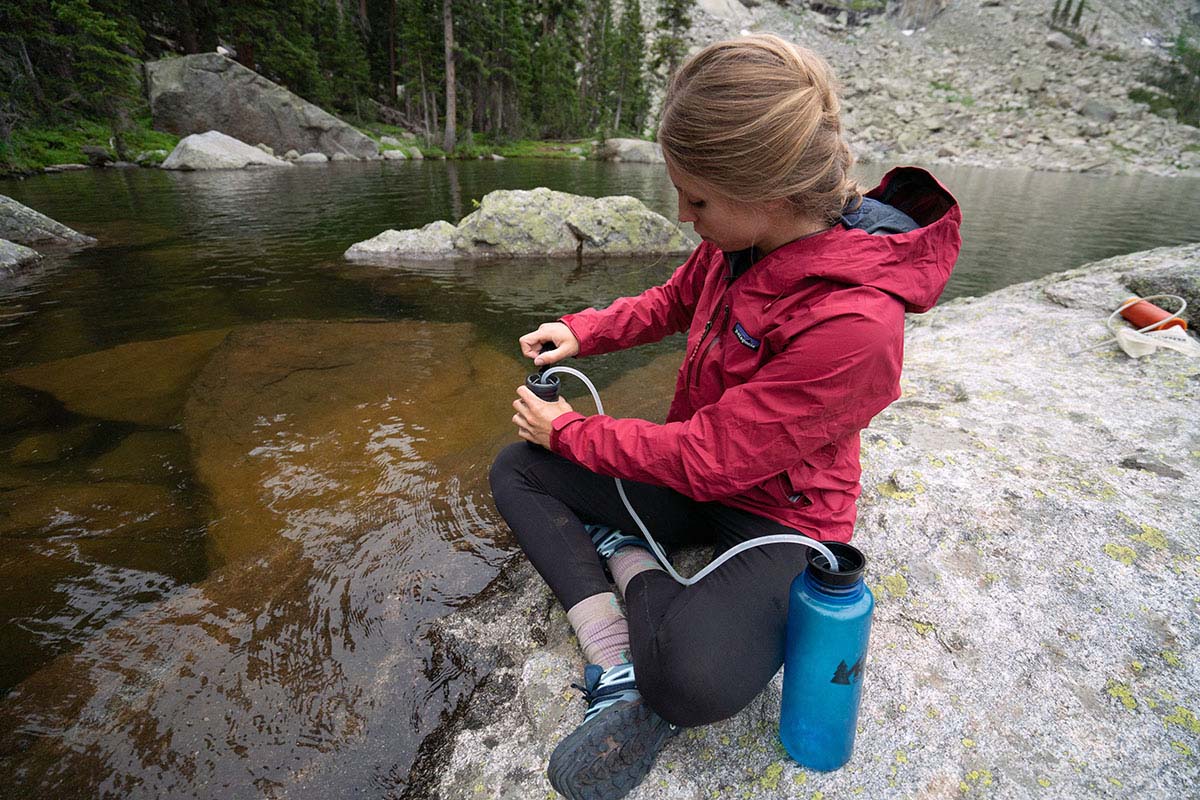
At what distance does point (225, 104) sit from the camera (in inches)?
1019

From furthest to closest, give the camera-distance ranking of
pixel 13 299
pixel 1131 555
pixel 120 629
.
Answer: pixel 13 299
pixel 120 629
pixel 1131 555

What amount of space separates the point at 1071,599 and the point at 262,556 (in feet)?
11.9

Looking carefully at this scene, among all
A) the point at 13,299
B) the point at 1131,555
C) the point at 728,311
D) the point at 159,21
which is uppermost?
the point at 159,21

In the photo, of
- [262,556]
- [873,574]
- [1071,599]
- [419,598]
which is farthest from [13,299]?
[1071,599]

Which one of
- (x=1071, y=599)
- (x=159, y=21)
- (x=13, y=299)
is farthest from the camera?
(x=159, y=21)

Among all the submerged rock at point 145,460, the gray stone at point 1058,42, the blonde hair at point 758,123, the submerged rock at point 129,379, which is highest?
the gray stone at point 1058,42

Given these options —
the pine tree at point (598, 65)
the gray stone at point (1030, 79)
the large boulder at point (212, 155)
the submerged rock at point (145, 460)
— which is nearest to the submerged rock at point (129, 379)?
the submerged rock at point (145, 460)

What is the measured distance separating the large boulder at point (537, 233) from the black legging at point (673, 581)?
827 cm

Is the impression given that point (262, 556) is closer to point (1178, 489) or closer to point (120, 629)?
point (120, 629)

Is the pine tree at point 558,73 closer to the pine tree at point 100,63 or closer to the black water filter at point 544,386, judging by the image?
the pine tree at point 100,63

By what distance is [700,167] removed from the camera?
65.5 inches

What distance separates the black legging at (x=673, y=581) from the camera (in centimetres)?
167

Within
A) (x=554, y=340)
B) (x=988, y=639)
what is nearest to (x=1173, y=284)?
(x=988, y=639)

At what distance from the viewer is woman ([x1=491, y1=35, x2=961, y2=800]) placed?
1.60 m
